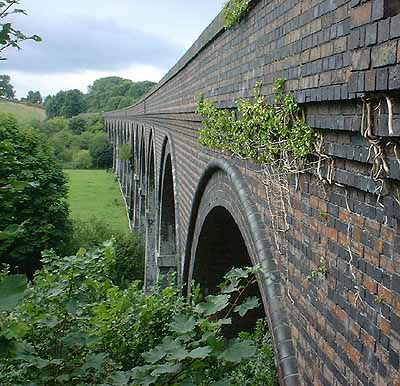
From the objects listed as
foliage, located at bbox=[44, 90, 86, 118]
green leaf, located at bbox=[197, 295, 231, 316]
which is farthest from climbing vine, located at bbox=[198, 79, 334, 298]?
foliage, located at bbox=[44, 90, 86, 118]

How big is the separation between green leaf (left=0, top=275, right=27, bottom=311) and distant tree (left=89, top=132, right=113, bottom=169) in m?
58.1

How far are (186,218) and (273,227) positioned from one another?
14.8 feet

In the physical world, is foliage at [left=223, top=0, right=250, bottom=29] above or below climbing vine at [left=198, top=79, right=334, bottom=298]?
above

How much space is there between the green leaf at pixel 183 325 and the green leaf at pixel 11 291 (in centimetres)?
59

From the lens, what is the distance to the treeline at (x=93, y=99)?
85875mm

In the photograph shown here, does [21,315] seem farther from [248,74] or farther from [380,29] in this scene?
[380,29]

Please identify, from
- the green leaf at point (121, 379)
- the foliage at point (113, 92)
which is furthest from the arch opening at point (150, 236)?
the foliage at point (113, 92)

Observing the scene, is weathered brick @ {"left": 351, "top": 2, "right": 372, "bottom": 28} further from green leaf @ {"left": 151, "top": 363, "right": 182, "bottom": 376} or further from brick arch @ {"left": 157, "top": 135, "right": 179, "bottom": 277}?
brick arch @ {"left": 157, "top": 135, "right": 179, "bottom": 277}

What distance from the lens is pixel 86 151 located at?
62.1 metres

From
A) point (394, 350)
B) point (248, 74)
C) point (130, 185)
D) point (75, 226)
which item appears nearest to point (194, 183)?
point (248, 74)

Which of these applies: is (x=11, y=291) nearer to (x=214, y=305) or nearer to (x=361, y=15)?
(x=214, y=305)

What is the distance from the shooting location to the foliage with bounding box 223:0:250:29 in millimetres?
4333

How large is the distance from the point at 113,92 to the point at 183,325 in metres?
96.7

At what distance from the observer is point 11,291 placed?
164 cm
